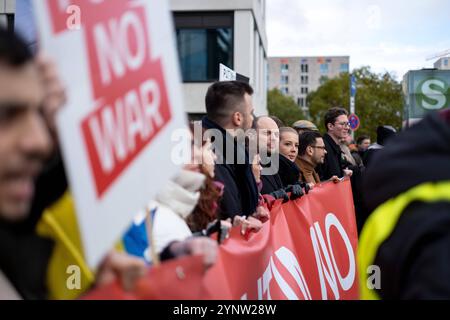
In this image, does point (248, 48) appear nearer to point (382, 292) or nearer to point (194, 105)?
point (194, 105)

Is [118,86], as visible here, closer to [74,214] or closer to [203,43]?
[74,214]

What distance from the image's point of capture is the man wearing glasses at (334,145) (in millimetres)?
7176

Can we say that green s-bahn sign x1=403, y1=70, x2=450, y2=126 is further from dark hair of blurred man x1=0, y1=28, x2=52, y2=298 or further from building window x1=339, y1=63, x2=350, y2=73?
building window x1=339, y1=63, x2=350, y2=73

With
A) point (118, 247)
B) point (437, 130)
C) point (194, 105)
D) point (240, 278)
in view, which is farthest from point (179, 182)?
point (194, 105)

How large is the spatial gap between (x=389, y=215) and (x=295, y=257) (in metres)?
2.76

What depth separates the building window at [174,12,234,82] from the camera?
2350cm

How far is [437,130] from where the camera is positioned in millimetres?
1573

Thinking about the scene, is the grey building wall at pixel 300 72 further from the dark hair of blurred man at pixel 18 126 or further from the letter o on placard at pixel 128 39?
the dark hair of blurred man at pixel 18 126

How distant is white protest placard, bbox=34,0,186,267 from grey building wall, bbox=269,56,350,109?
131671 mm

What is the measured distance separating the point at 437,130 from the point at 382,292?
0.45 m

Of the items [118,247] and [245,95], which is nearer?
Answer: [118,247]

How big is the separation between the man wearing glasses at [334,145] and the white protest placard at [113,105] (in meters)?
5.31

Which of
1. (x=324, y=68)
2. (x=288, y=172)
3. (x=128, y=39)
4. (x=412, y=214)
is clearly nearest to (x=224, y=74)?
(x=288, y=172)

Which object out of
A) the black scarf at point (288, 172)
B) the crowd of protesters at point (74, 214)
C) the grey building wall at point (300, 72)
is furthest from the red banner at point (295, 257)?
the grey building wall at point (300, 72)
